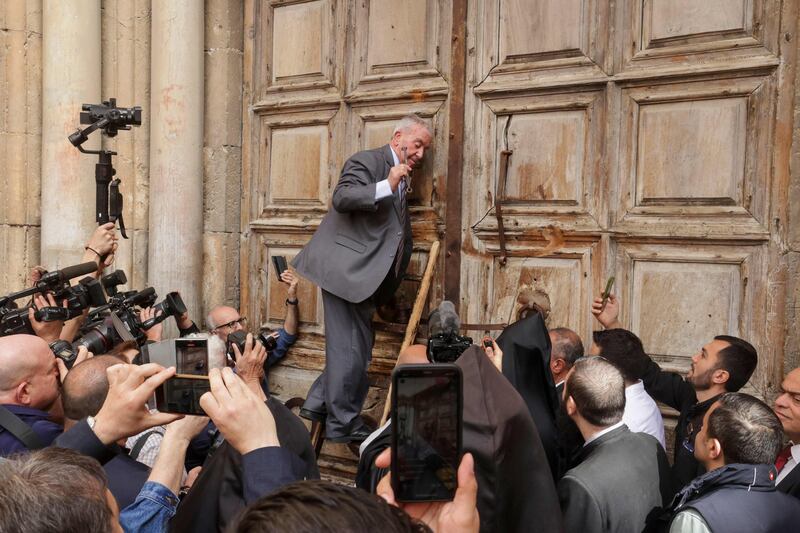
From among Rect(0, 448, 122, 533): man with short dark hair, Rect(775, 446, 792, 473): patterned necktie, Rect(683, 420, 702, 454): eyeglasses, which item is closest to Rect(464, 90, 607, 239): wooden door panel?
Rect(683, 420, 702, 454): eyeglasses

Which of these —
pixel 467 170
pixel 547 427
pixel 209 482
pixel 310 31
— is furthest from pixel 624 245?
pixel 209 482

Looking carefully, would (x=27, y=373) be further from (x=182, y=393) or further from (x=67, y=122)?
(x=67, y=122)

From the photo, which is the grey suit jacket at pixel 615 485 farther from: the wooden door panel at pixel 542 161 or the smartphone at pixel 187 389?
the wooden door panel at pixel 542 161

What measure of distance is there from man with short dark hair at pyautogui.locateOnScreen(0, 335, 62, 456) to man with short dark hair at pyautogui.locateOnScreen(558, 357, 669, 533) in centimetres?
164

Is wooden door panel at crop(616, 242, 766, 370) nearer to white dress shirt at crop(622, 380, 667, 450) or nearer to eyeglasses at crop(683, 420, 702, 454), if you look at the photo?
white dress shirt at crop(622, 380, 667, 450)

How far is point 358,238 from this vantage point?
4664 mm

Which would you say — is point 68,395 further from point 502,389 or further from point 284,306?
point 284,306

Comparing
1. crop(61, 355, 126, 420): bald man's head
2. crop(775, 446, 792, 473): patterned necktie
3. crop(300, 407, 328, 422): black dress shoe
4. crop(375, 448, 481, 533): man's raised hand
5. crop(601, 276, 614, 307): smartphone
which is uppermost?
crop(601, 276, 614, 307): smartphone

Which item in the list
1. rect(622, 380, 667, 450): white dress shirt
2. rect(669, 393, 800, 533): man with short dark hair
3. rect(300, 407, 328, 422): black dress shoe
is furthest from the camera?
rect(300, 407, 328, 422): black dress shoe

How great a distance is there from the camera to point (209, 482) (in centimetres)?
178

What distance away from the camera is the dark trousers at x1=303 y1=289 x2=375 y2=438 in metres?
4.58

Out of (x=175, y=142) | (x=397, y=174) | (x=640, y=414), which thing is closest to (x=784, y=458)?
(x=640, y=414)

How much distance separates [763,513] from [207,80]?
15.8ft

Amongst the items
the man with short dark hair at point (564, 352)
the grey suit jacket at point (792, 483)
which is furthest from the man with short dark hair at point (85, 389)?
the grey suit jacket at point (792, 483)
